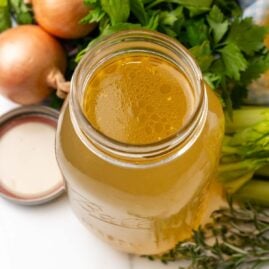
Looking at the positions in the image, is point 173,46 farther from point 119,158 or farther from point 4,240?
point 4,240

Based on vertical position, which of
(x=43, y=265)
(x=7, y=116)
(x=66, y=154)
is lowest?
(x=43, y=265)

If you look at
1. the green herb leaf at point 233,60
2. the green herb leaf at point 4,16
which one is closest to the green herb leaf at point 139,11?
the green herb leaf at point 233,60

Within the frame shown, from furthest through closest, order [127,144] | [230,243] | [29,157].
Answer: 1. [29,157]
2. [230,243]
3. [127,144]

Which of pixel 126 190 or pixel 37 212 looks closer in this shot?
pixel 126 190

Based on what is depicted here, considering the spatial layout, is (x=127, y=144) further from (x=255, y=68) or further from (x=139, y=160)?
(x=255, y=68)

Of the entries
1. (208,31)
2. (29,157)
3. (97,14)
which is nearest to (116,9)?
(97,14)

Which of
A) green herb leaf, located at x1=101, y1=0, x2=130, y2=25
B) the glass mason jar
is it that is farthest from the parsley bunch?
the glass mason jar

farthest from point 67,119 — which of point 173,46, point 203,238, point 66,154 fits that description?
point 203,238

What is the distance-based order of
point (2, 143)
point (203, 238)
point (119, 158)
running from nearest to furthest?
point (119, 158), point (203, 238), point (2, 143)
